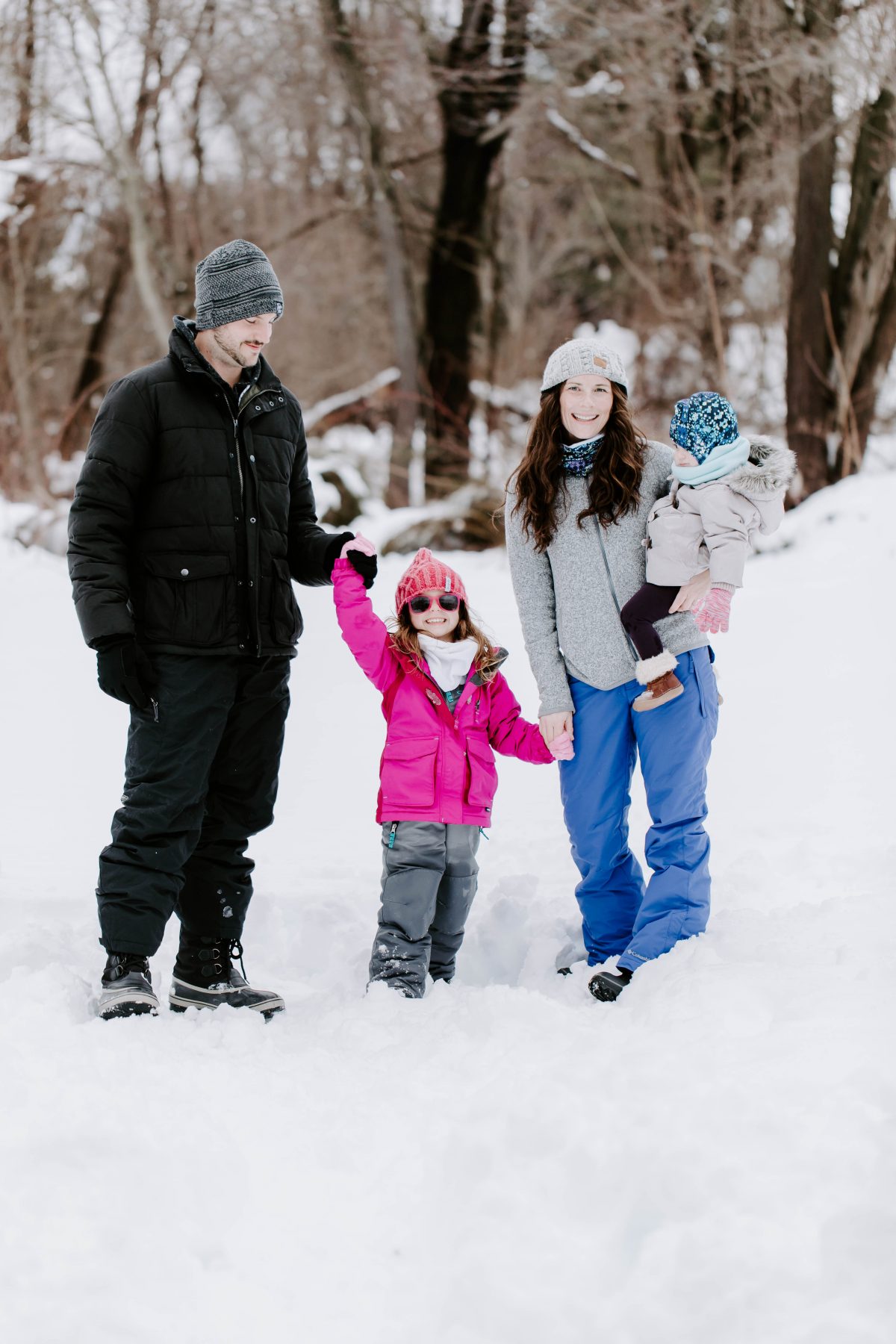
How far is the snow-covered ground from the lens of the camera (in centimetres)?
198

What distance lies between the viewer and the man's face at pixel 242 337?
3102 mm

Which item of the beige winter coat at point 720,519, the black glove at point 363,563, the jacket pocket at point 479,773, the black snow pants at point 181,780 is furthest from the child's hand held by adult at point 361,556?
the beige winter coat at point 720,519

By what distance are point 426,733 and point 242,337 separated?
46.2 inches

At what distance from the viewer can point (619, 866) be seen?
3486mm

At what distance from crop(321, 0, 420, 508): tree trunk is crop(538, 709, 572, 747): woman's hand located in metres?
9.09

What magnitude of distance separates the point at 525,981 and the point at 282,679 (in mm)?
1149

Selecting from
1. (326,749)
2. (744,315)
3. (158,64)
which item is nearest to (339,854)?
(326,749)

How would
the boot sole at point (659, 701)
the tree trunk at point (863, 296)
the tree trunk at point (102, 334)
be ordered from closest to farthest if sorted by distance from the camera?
the boot sole at point (659, 701), the tree trunk at point (863, 296), the tree trunk at point (102, 334)

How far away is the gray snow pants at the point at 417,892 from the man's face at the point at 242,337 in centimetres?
133

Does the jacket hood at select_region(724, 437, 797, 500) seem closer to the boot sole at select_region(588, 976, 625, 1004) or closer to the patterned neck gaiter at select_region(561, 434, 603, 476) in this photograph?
the patterned neck gaiter at select_region(561, 434, 603, 476)

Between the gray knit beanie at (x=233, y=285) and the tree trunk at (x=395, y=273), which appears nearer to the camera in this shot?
the gray knit beanie at (x=233, y=285)

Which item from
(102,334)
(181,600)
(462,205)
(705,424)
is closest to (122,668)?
(181,600)

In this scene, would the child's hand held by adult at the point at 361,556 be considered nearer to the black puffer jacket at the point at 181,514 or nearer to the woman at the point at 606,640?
the black puffer jacket at the point at 181,514

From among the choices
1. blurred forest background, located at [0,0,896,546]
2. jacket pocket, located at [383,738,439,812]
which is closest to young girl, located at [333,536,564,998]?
jacket pocket, located at [383,738,439,812]
